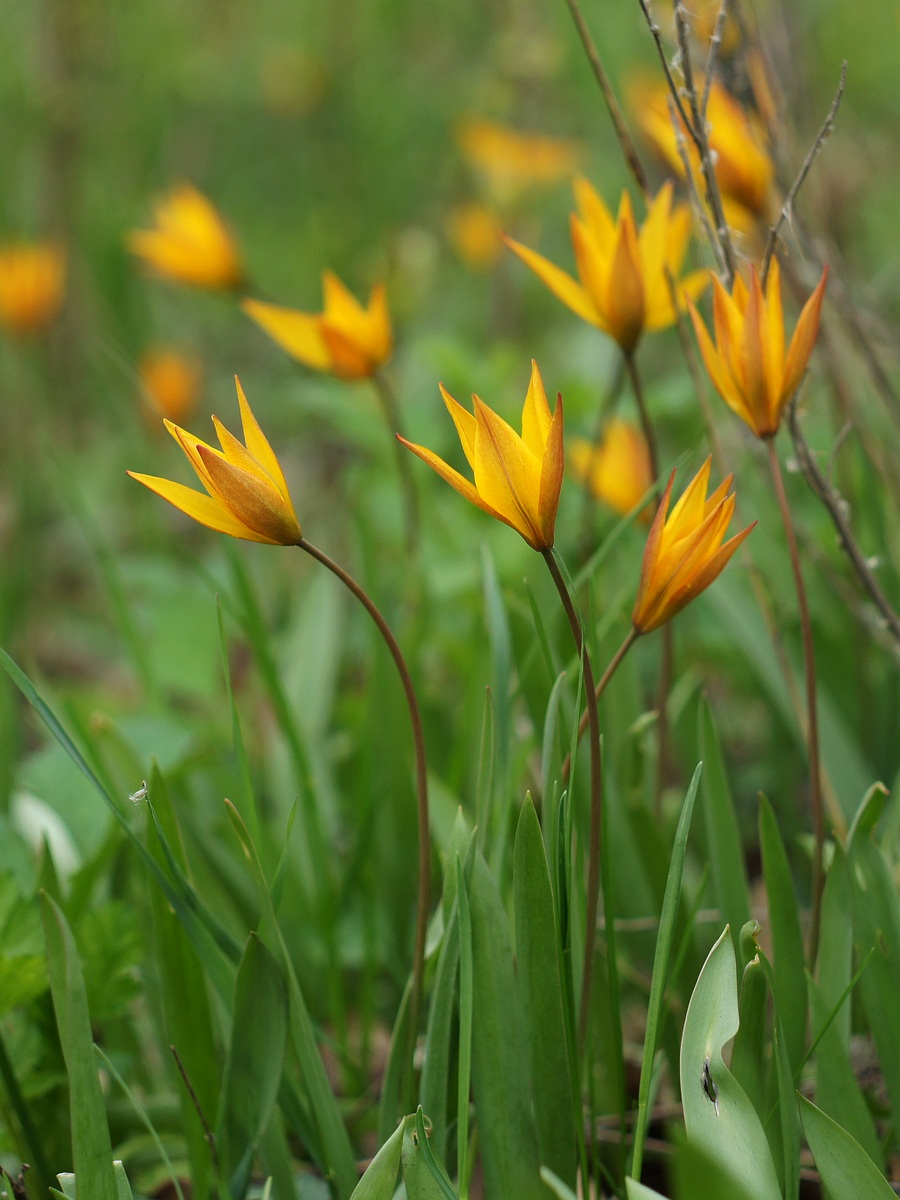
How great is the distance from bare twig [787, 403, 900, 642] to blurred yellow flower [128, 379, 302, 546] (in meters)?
0.39

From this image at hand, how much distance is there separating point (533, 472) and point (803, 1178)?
0.58 metres

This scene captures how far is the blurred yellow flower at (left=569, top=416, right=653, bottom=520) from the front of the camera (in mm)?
997

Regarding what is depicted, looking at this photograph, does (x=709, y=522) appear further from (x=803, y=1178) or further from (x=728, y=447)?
(x=728, y=447)

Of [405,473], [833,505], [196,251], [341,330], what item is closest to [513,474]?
[833,505]

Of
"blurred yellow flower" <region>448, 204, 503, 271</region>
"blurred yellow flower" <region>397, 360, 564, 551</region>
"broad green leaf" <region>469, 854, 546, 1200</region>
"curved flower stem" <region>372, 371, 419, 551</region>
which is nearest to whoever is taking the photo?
"blurred yellow flower" <region>397, 360, 564, 551</region>

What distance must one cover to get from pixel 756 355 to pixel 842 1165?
429 mm

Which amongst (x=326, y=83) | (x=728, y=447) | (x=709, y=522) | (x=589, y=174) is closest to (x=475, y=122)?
(x=589, y=174)

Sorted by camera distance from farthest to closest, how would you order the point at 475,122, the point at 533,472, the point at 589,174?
1. the point at 589,174
2. the point at 475,122
3. the point at 533,472

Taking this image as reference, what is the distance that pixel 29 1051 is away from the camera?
71cm

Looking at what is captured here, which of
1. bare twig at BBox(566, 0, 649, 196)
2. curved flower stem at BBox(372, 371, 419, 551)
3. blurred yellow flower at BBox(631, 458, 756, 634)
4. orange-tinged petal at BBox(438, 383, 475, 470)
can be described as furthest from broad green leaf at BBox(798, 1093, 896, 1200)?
curved flower stem at BBox(372, 371, 419, 551)

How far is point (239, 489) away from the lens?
0.50 m

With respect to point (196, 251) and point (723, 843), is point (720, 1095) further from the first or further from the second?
point (196, 251)

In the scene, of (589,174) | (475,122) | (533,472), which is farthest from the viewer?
(589,174)

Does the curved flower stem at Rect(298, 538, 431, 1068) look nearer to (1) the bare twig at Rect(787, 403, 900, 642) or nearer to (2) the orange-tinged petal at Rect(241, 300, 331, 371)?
(1) the bare twig at Rect(787, 403, 900, 642)
